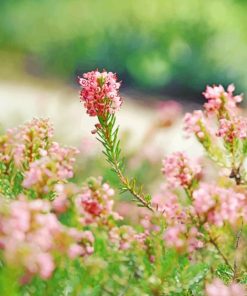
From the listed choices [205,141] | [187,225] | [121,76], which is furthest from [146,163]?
[121,76]

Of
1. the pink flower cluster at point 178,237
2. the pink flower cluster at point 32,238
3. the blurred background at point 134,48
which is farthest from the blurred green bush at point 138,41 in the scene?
the pink flower cluster at point 32,238

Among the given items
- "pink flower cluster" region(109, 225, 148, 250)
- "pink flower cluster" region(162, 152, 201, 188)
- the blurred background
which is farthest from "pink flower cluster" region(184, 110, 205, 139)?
the blurred background

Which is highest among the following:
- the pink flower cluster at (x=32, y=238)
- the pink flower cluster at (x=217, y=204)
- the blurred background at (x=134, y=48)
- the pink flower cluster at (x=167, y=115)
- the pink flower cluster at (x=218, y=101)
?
the blurred background at (x=134, y=48)

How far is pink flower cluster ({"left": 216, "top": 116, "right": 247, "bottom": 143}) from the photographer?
1.88 meters

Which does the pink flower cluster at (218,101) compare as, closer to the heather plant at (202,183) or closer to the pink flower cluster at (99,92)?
the heather plant at (202,183)

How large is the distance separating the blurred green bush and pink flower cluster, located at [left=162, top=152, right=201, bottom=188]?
842 cm

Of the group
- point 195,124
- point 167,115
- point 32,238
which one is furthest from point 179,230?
point 167,115

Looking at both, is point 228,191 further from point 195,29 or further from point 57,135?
point 195,29

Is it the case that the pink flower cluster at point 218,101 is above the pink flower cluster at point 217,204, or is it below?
above

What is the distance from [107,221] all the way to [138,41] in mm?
9062

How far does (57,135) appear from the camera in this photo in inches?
210

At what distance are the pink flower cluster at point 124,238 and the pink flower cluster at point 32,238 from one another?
0.35 meters

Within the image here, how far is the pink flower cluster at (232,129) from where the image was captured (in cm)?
188

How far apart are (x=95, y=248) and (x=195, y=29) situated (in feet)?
29.8
